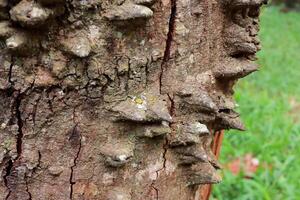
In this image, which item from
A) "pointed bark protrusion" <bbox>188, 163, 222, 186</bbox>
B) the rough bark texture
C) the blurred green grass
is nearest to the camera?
the rough bark texture

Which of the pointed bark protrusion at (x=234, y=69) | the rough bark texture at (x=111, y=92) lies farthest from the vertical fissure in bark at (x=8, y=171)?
the pointed bark protrusion at (x=234, y=69)

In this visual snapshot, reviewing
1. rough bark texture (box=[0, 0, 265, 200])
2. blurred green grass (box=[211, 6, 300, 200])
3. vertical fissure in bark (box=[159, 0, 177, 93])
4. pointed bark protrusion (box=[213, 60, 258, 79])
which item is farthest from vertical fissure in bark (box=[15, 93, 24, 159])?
blurred green grass (box=[211, 6, 300, 200])

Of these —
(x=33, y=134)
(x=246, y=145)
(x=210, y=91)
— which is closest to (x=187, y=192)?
(x=210, y=91)

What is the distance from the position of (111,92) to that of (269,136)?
8.89ft

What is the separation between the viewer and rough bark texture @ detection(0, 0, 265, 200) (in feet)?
2.36

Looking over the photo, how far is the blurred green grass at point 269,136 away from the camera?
2.62 m

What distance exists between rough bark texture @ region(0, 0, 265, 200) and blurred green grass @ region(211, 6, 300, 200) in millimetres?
1689

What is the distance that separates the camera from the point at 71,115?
30.4 inches

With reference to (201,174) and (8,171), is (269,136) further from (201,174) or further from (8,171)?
(8,171)

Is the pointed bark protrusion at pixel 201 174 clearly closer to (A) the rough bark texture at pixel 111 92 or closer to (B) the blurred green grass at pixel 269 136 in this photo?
(A) the rough bark texture at pixel 111 92

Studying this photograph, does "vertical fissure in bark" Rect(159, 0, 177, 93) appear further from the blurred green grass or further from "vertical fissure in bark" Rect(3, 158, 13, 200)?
the blurred green grass

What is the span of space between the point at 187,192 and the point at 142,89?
23 cm

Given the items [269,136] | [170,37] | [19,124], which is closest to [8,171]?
[19,124]

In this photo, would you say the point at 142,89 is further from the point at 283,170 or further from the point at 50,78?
the point at 283,170
